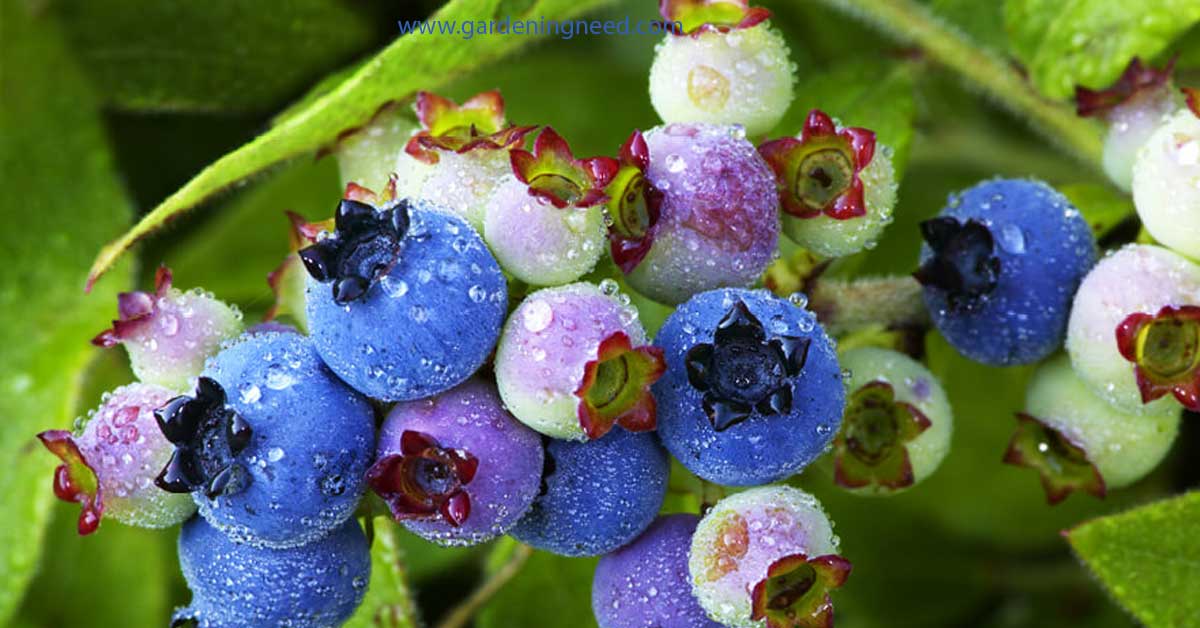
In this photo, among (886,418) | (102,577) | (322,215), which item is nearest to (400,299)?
(886,418)

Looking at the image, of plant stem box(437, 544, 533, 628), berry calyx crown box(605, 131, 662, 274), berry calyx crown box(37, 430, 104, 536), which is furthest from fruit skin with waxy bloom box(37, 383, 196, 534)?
plant stem box(437, 544, 533, 628)

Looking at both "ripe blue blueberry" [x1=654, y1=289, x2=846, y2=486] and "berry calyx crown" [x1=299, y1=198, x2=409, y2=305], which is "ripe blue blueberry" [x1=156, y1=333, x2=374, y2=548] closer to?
"berry calyx crown" [x1=299, y1=198, x2=409, y2=305]

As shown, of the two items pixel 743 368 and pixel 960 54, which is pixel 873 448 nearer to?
pixel 743 368

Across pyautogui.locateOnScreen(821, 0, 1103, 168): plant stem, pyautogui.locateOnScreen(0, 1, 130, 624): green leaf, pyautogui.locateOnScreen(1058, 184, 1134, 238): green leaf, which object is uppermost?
pyautogui.locateOnScreen(1058, 184, 1134, 238): green leaf

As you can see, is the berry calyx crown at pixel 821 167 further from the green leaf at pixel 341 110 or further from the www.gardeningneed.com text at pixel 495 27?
the green leaf at pixel 341 110

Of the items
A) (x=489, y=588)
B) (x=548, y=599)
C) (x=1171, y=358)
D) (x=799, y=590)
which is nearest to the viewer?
(x=799, y=590)

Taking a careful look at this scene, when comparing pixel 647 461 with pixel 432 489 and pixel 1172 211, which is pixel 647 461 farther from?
pixel 1172 211
